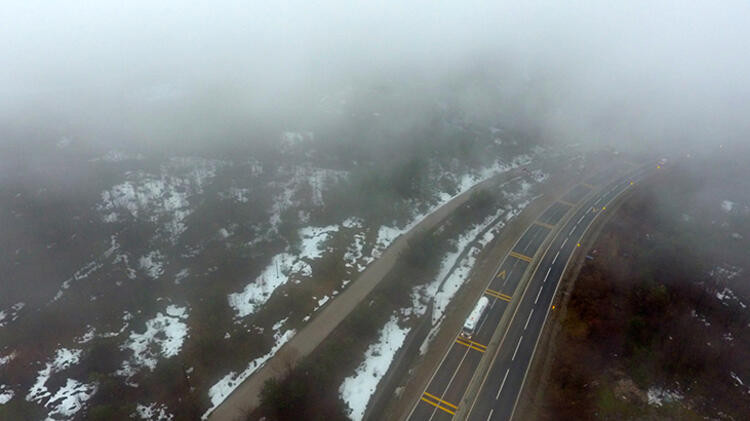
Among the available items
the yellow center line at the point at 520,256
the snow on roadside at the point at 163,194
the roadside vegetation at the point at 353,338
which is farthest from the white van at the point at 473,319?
the snow on roadside at the point at 163,194

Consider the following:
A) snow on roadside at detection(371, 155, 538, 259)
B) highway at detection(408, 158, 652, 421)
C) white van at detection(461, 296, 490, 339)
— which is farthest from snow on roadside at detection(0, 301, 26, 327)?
white van at detection(461, 296, 490, 339)

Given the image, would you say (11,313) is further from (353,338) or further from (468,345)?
(468,345)

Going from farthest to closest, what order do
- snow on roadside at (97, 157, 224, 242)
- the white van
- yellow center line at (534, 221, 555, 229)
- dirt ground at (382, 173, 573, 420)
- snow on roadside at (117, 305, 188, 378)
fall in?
yellow center line at (534, 221, 555, 229), snow on roadside at (97, 157, 224, 242), the white van, snow on roadside at (117, 305, 188, 378), dirt ground at (382, 173, 573, 420)

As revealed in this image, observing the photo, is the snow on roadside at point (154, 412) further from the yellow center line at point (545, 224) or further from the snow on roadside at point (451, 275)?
the yellow center line at point (545, 224)

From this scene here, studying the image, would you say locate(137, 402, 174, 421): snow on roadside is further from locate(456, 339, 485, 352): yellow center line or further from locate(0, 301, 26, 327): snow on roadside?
locate(456, 339, 485, 352): yellow center line

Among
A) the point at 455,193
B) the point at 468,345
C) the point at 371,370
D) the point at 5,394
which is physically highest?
the point at 455,193

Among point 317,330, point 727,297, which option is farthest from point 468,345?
point 727,297
